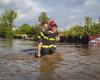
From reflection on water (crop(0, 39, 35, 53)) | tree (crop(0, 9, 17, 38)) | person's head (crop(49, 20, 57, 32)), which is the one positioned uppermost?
tree (crop(0, 9, 17, 38))

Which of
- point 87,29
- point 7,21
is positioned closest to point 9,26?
point 7,21

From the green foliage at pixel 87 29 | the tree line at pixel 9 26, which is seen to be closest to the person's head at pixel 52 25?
the green foliage at pixel 87 29

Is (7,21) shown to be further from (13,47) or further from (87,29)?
(13,47)

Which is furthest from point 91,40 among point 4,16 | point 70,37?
point 4,16

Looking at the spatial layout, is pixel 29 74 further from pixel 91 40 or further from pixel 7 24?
pixel 7 24

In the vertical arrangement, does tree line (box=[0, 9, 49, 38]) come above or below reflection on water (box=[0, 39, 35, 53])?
above

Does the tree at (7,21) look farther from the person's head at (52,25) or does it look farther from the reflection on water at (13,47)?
the person's head at (52,25)

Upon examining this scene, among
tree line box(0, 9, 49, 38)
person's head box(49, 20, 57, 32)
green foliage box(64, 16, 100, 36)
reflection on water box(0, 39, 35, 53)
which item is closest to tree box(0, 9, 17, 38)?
tree line box(0, 9, 49, 38)

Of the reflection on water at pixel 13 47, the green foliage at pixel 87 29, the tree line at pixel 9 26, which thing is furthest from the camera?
the tree line at pixel 9 26

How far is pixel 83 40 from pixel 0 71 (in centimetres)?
2697

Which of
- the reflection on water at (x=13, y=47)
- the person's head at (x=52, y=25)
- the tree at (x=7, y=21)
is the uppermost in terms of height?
the tree at (x=7, y=21)

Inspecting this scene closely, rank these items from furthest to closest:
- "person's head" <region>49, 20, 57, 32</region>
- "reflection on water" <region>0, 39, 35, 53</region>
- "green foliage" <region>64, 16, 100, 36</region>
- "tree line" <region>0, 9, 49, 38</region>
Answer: "tree line" <region>0, 9, 49, 38</region>, "green foliage" <region>64, 16, 100, 36</region>, "reflection on water" <region>0, 39, 35, 53</region>, "person's head" <region>49, 20, 57, 32</region>

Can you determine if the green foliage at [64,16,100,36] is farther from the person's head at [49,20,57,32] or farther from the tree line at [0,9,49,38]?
the tree line at [0,9,49,38]

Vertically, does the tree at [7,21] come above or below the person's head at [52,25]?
above
